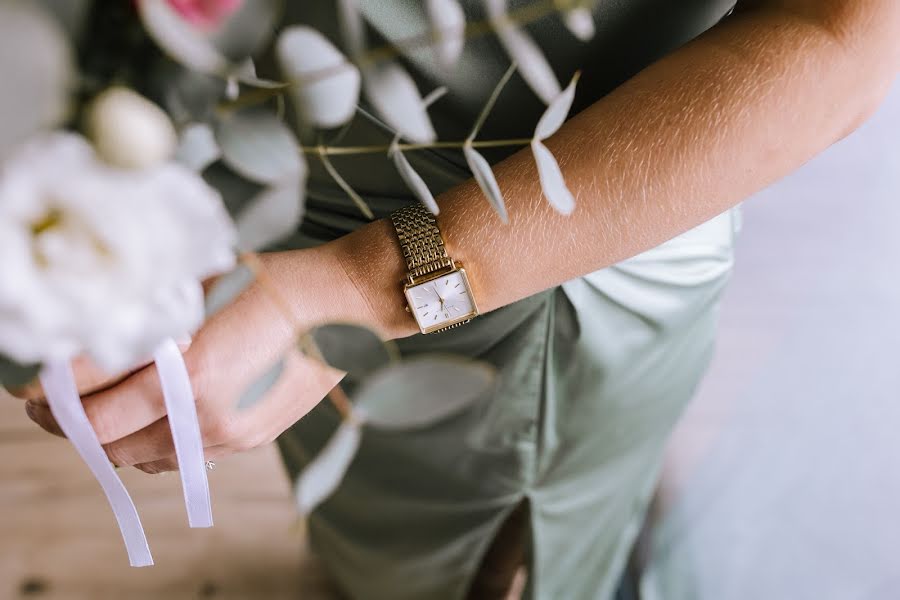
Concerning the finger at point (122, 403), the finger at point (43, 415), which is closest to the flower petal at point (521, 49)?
the finger at point (122, 403)

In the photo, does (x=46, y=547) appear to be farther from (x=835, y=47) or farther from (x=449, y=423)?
(x=835, y=47)

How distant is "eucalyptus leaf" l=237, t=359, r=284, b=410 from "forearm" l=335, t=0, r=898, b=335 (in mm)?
240

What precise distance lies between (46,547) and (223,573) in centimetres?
36

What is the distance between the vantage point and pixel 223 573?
4.85 ft

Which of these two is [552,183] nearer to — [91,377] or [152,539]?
[91,377]

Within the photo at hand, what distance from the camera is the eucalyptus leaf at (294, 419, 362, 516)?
0.26m

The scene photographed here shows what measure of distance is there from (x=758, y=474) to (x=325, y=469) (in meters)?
1.17

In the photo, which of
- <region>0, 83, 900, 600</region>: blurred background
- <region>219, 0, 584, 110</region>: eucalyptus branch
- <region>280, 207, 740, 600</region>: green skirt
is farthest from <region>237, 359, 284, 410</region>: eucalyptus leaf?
<region>0, 83, 900, 600</region>: blurred background

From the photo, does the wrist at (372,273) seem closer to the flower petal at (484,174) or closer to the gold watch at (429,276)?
the gold watch at (429,276)

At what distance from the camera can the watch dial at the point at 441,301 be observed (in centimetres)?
53

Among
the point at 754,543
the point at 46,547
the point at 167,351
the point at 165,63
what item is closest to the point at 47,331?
the point at 165,63

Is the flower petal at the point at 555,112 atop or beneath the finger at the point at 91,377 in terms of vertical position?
atop

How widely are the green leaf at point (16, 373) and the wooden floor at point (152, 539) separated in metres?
1.20

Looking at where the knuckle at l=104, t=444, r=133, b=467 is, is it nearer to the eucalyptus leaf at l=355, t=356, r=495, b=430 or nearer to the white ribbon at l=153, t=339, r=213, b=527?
the white ribbon at l=153, t=339, r=213, b=527
